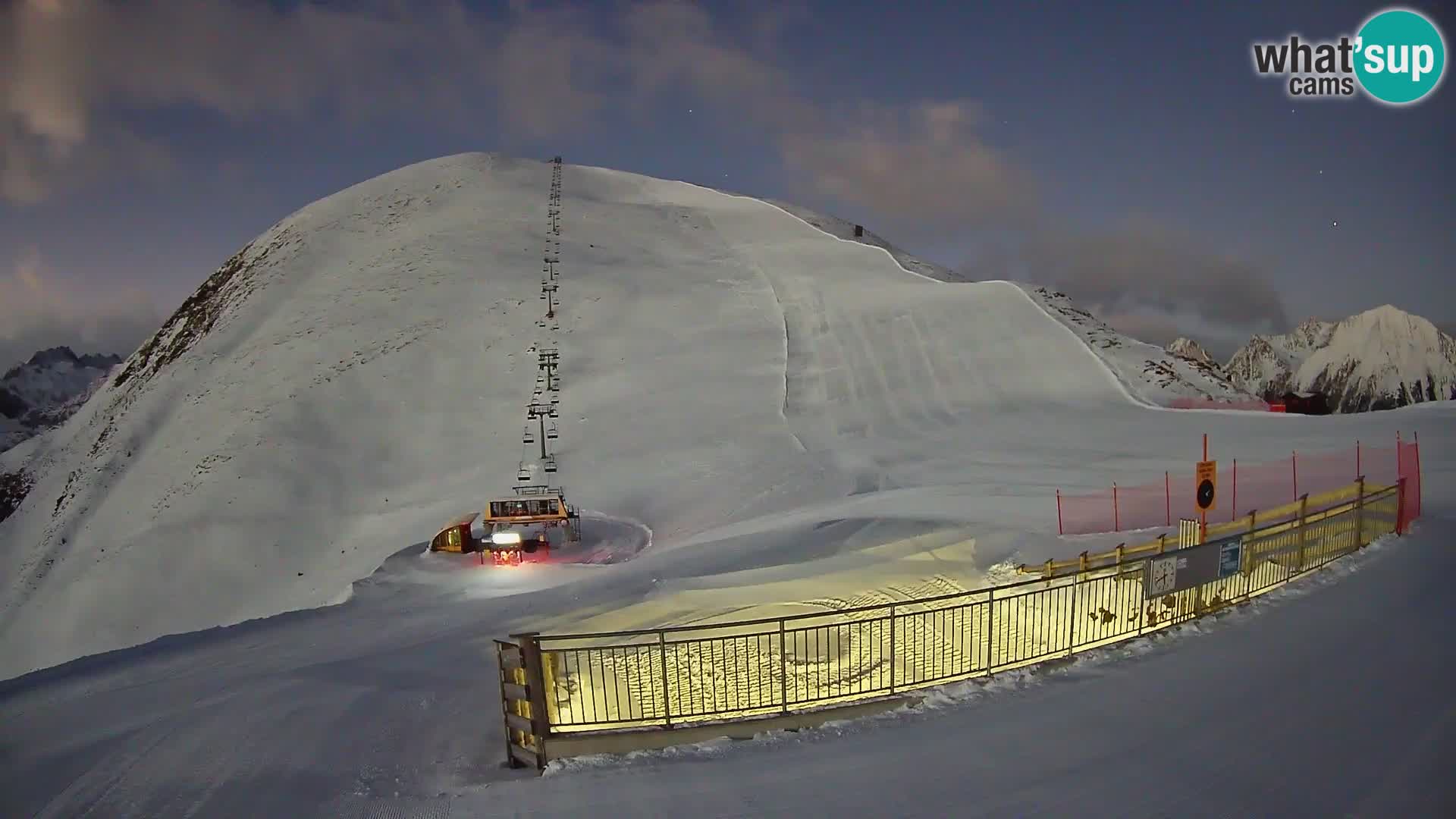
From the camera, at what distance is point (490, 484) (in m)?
30.3

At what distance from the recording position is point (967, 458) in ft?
82.6

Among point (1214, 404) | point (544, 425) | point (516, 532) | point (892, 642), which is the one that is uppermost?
point (1214, 404)

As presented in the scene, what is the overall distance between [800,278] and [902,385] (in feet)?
54.9

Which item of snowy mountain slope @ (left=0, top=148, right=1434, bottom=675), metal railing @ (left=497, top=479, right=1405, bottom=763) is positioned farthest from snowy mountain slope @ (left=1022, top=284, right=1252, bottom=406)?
metal railing @ (left=497, top=479, right=1405, bottom=763)

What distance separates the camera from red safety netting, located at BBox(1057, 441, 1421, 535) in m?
16.9

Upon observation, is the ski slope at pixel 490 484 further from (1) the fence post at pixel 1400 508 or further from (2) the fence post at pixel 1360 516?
(1) the fence post at pixel 1400 508

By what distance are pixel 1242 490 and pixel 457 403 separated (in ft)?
99.5

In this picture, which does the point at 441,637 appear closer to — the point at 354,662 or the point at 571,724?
the point at 354,662

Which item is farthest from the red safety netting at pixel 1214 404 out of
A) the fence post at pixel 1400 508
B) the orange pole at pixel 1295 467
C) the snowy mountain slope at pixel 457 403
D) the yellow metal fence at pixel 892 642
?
the fence post at pixel 1400 508

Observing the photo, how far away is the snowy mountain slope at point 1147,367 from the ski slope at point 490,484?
3.98ft

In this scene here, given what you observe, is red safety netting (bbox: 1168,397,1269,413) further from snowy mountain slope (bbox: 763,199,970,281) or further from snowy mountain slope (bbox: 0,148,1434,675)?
snowy mountain slope (bbox: 763,199,970,281)

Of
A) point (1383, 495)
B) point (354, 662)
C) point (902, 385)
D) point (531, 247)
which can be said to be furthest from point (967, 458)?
point (531, 247)

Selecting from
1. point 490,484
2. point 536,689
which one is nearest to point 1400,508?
point 536,689

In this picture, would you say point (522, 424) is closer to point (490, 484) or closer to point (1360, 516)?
point (490, 484)
